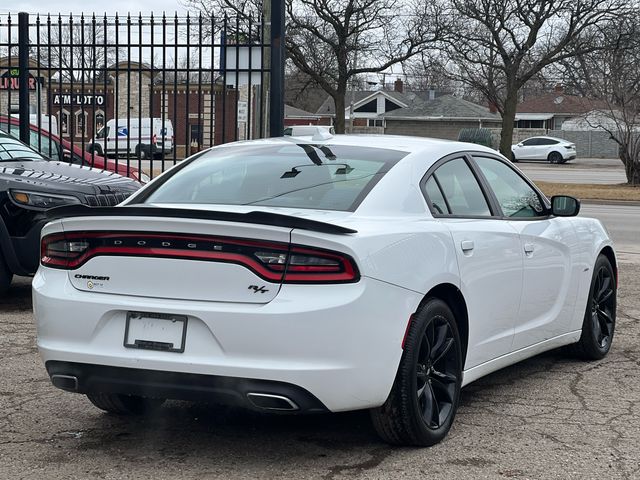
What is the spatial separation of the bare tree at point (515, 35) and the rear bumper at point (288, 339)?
3068 cm

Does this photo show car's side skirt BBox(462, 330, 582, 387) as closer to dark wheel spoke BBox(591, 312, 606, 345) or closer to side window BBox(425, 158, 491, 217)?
dark wheel spoke BBox(591, 312, 606, 345)

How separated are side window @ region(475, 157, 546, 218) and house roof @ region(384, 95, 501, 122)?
70.7 m

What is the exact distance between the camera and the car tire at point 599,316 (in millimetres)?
6684

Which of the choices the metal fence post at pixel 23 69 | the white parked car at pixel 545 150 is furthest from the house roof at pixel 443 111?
the metal fence post at pixel 23 69

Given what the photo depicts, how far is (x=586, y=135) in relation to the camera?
6544 centimetres

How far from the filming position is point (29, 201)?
8.20m

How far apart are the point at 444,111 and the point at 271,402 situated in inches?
2929

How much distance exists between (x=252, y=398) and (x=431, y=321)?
0.98 meters

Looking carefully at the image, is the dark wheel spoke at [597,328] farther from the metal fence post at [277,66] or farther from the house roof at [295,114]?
the house roof at [295,114]

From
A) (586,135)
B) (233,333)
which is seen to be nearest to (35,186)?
(233,333)

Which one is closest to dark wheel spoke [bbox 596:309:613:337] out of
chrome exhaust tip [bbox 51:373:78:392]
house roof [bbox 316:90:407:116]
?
chrome exhaust tip [bbox 51:373:78:392]

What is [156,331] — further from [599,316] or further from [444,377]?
[599,316]

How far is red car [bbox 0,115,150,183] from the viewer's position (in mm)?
12398

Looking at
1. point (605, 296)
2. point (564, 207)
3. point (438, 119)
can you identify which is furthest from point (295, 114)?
point (564, 207)
